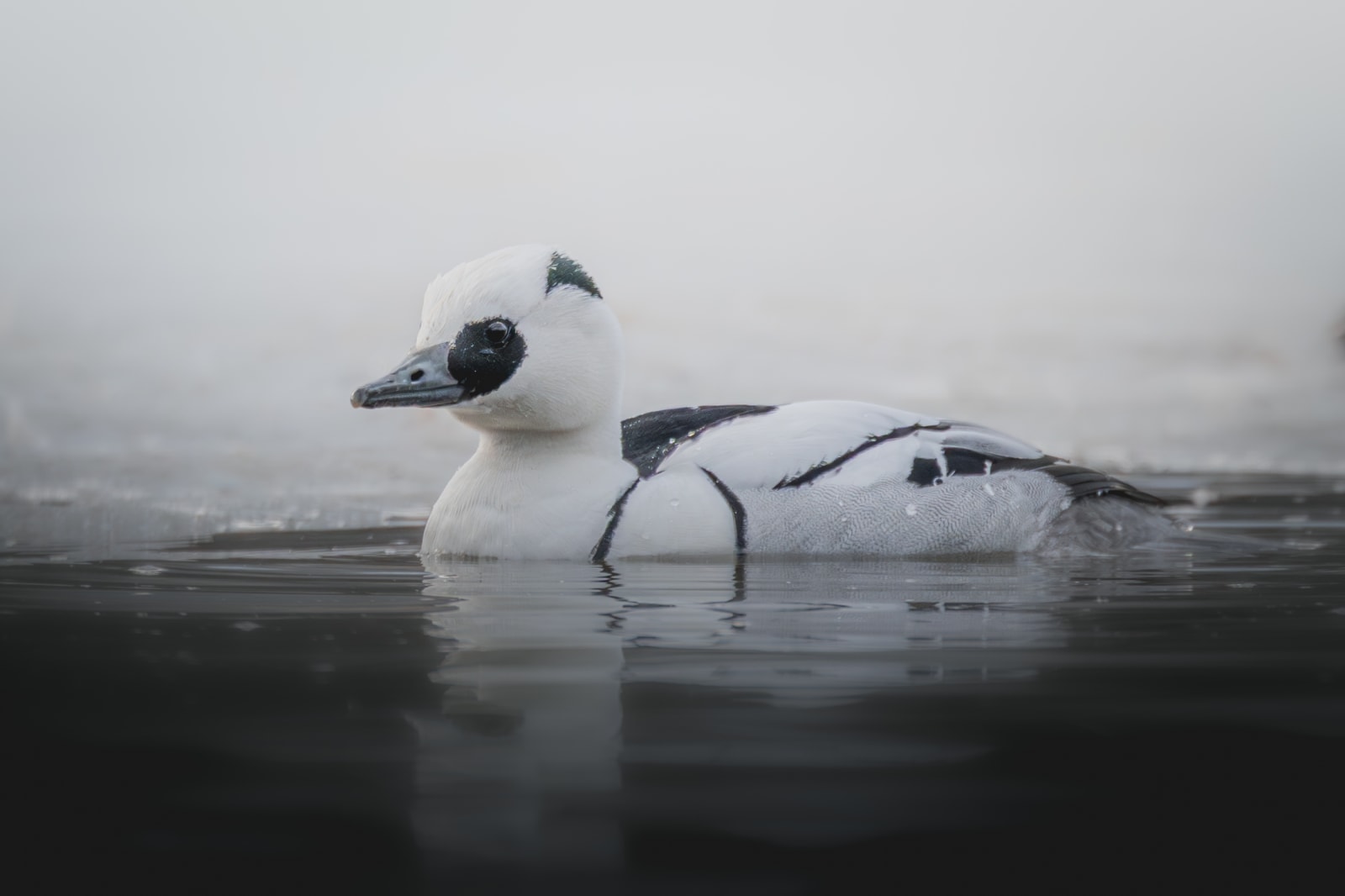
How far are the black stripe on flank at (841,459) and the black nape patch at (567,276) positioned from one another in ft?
3.19

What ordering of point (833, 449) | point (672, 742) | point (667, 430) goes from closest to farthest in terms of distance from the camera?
point (672, 742), point (833, 449), point (667, 430)

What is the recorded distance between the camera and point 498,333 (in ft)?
14.1

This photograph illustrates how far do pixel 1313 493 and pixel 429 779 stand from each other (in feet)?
25.1

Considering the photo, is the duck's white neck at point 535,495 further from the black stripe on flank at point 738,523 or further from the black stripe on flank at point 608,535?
the black stripe on flank at point 738,523

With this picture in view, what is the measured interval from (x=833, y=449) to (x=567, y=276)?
1.14 meters

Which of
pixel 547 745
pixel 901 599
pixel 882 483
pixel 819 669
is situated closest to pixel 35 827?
pixel 547 745

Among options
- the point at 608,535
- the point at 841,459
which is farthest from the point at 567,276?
the point at 841,459

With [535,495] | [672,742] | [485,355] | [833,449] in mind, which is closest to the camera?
[672,742]

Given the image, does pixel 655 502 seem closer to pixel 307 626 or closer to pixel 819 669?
pixel 307 626

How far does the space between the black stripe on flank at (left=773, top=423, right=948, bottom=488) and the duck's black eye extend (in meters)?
1.07

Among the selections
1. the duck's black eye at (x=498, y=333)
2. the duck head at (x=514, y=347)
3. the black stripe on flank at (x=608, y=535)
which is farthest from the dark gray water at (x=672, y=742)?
the duck's black eye at (x=498, y=333)

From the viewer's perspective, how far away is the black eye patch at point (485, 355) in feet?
13.9

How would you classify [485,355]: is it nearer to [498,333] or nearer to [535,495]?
[498,333]

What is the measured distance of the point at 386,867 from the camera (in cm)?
137
